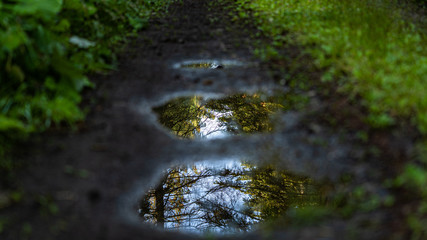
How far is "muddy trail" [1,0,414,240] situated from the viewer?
2467 mm

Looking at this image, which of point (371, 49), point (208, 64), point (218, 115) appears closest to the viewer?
point (371, 49)

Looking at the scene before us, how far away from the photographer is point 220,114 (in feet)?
16.5

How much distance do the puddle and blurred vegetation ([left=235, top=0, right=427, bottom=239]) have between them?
449 millimetres

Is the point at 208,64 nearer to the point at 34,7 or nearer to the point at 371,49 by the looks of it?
the point at 371,49

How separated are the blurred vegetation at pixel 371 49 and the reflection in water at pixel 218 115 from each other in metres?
0.73

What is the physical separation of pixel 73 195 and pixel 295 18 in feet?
15.6

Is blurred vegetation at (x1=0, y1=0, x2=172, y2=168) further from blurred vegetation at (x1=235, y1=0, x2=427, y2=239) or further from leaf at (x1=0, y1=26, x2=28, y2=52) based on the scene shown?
blurred vegetation at (x1=235, y1=0, x2=427, y2=239)

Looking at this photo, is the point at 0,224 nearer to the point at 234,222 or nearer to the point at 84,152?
the point at 84,152

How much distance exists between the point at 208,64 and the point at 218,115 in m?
0.89

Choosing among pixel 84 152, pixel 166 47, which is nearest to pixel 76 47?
pixel 166 47

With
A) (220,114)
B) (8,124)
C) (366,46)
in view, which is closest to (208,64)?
(220,114)

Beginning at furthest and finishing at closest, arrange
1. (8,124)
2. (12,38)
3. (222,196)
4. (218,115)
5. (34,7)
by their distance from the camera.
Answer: (218,115) < (222,196) < (34,7) < (12,38) < (8,124)

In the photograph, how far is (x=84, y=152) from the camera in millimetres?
3223

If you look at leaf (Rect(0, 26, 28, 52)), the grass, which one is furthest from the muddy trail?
leaf (Rect(0, 26, 28, 52))
